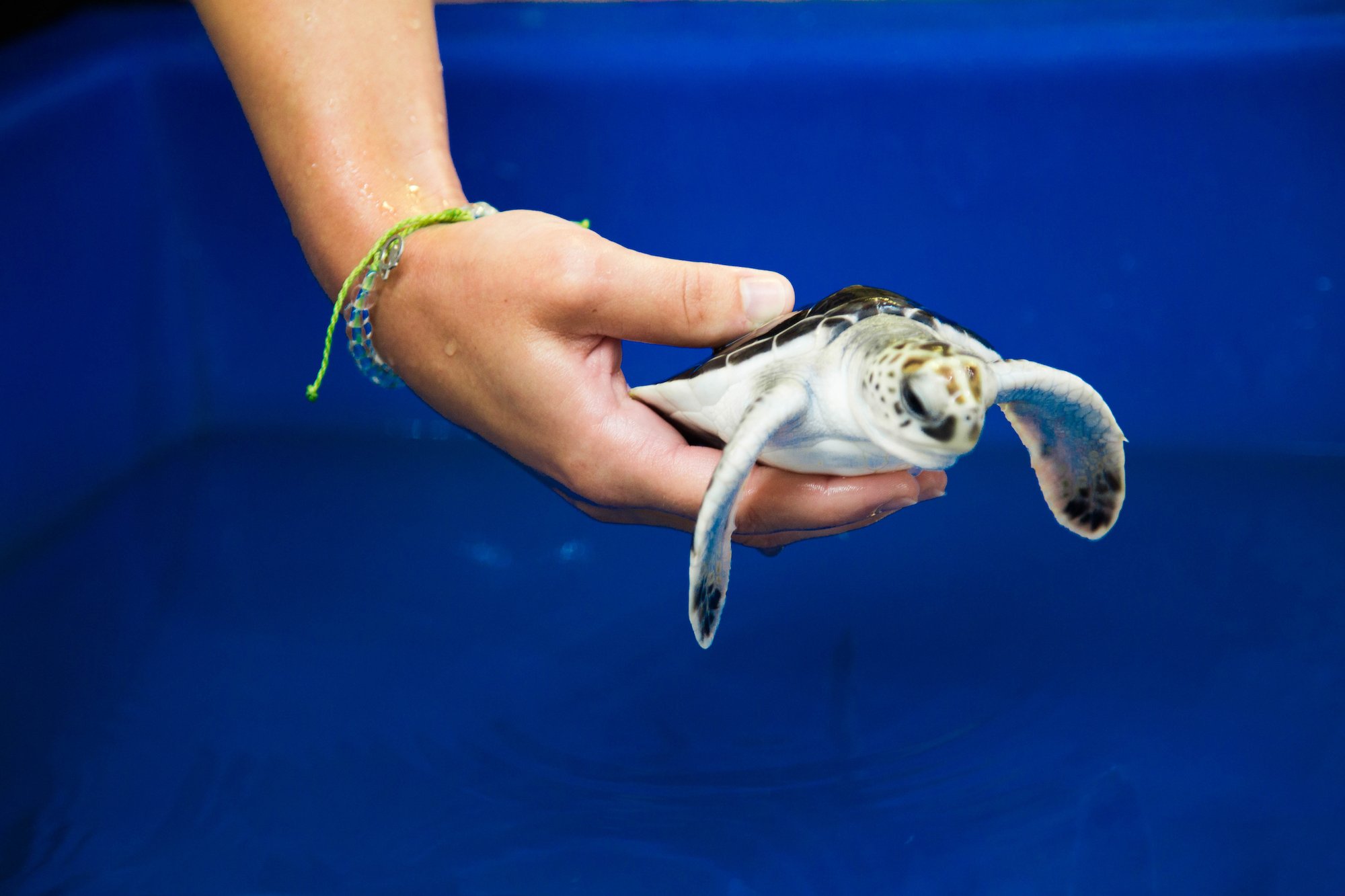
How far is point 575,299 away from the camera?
79cm

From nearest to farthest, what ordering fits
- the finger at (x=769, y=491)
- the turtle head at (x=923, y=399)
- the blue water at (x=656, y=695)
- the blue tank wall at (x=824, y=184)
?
the turtle head at (x=923, y=399) < the finger at (x=769, y=491) < the blue water at (x=656, y=695) < the blue tank wall at (x=824, y=184)

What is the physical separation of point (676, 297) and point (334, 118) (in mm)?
372

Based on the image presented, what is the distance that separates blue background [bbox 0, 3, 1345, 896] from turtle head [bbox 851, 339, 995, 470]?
1.26 ft

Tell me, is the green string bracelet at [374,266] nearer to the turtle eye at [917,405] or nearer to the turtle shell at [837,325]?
the turtle shell at [837,325]

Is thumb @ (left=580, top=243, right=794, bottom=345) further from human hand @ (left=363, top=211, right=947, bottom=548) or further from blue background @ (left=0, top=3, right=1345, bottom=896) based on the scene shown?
blue background @ (left=0, top=3, right=1345, bottom=896)

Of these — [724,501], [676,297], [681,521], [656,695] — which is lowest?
[656,695]

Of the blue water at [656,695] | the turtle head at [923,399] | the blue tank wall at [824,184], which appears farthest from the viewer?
the blue tank wall at [824,184]

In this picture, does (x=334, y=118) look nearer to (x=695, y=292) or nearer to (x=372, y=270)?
(x=372, y=270)

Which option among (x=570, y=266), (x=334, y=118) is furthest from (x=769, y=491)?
(x=334, y=118)

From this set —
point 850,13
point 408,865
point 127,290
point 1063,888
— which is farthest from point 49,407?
point 1063,888

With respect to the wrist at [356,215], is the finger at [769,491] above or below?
below

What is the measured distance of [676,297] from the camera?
79cm

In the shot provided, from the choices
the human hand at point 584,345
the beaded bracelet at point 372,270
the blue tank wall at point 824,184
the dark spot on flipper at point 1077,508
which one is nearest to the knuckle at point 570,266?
the human hand at point 584,345

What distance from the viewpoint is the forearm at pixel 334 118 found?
0.93 metres
